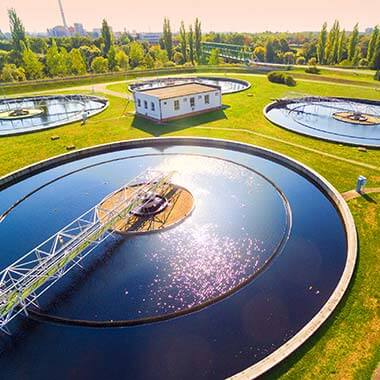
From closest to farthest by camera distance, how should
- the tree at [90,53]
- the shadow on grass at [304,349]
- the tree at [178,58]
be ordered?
the shadow on grass at [304,349]
the tree at [178,58]
the tree at [90,53]

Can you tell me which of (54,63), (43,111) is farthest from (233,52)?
(43,111)

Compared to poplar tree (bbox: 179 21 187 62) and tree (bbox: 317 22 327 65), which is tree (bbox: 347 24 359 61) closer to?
tree (bbox: 317 22 327 65)

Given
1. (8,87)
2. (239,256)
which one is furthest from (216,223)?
(8,87)

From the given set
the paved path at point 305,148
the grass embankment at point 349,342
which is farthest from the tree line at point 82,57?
the grass embankment at point 349,342

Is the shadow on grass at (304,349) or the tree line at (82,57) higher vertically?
the tree line at (82,57)

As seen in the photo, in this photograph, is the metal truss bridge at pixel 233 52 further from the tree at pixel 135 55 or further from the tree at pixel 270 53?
the tree at pixel 135 55

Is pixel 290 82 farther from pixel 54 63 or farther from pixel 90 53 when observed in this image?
pixel 90 53
